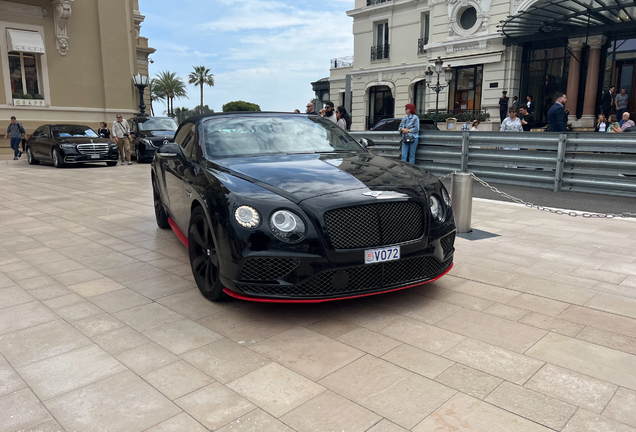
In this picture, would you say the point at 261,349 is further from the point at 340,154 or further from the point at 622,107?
the point at 622,107

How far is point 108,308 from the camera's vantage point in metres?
3.94

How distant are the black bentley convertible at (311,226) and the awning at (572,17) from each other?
1888 centimetres

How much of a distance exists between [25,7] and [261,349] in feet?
84.3

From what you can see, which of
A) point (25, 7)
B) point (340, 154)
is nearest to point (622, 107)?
point (340, 154)

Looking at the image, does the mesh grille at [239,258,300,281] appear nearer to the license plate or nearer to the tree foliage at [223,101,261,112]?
the license plate

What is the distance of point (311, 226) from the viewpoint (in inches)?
132

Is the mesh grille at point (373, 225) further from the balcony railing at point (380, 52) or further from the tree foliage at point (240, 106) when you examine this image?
the tree foliage at point (240, 106)

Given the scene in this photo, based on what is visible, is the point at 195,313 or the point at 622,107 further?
the point at 622,107

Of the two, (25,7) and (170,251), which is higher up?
(25,7)

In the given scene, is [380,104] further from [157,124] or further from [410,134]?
[410,134]

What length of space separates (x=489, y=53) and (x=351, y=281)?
85.4ft

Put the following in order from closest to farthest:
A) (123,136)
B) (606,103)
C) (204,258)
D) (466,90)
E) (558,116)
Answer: (204,258), (558,116), (123,136), (606,103), (466,90)

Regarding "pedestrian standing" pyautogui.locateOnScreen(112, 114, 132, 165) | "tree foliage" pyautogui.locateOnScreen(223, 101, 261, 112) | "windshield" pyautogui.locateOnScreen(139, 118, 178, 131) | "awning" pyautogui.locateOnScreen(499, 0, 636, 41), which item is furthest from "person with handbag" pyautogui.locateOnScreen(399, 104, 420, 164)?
"tree foliage" pyautogui.locateOnScreen(223, 101, 261, 112)

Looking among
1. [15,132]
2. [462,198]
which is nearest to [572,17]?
[462,198]
